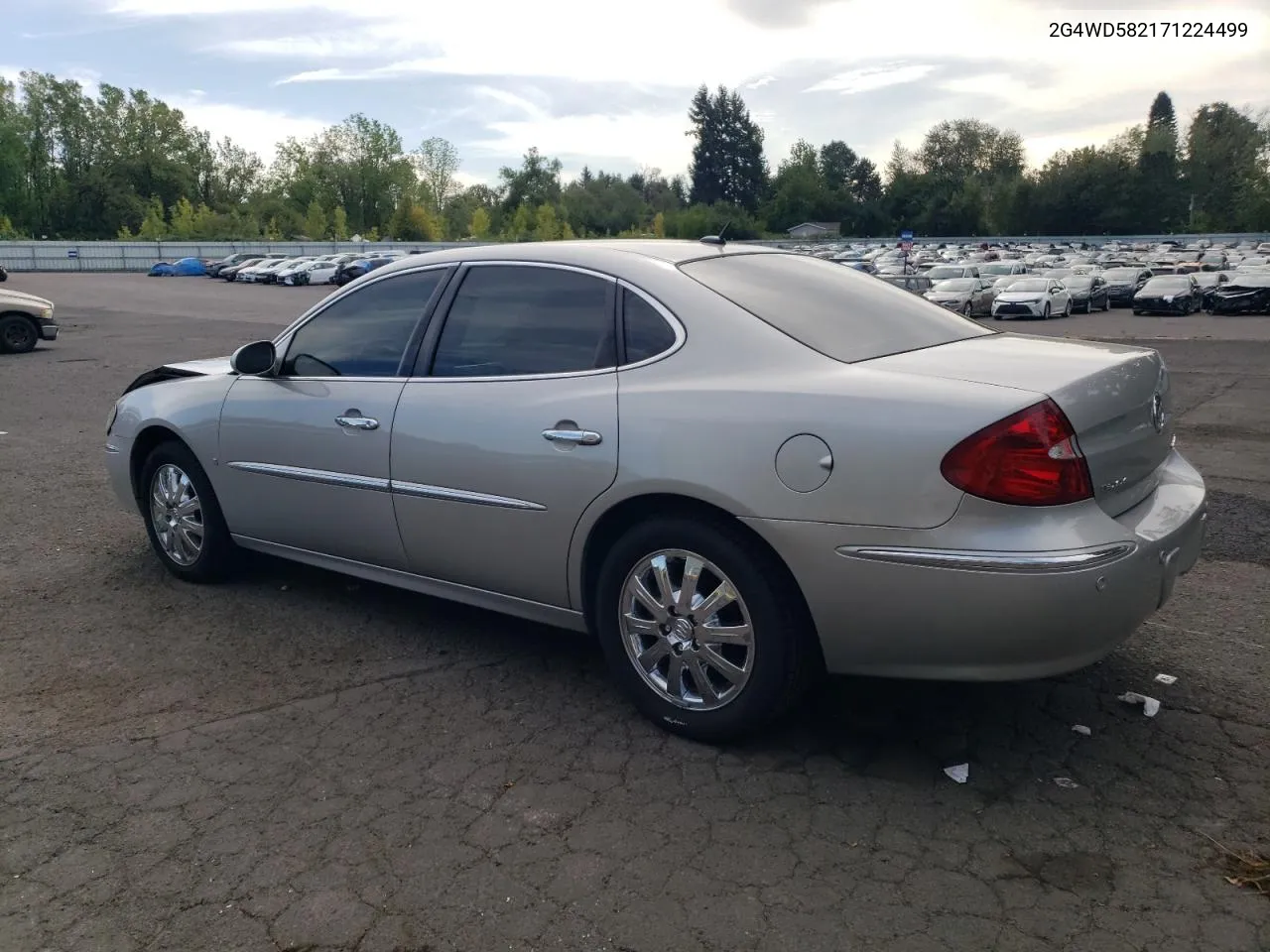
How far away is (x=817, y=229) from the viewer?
114m

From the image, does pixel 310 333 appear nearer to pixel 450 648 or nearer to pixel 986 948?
pixel 450 648

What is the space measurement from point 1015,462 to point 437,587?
2362 mm

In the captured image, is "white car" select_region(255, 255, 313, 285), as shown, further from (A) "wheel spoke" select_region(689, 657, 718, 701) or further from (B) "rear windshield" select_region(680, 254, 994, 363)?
(A) "wheel spoke" select_region(689, 657, 718, 701)

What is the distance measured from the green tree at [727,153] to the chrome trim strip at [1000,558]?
5076 inches

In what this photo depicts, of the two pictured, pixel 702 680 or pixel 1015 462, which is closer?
pixel 1015 462

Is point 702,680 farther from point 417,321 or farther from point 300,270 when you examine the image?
point 300,270

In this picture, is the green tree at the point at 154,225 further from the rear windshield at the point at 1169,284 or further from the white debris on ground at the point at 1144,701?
the white debris on ground at the point at 1144,701

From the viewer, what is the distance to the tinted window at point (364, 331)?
458 cm

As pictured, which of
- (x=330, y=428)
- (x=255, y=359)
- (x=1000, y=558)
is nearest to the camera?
(x=1000, y=558)

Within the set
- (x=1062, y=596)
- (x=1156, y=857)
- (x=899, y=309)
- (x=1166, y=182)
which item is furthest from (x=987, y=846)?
(x=1166, y=182)

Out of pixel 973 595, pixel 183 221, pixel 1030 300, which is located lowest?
pixel 1030 300

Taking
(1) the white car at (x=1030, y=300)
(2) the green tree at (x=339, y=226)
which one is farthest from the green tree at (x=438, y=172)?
(1) the white car at (x=1030, y=300)

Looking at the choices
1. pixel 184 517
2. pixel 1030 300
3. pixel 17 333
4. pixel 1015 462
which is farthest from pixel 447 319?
pixel 1030 300

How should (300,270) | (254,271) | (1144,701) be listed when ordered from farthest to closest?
(254,271) → (300,270) → (1144,701)
